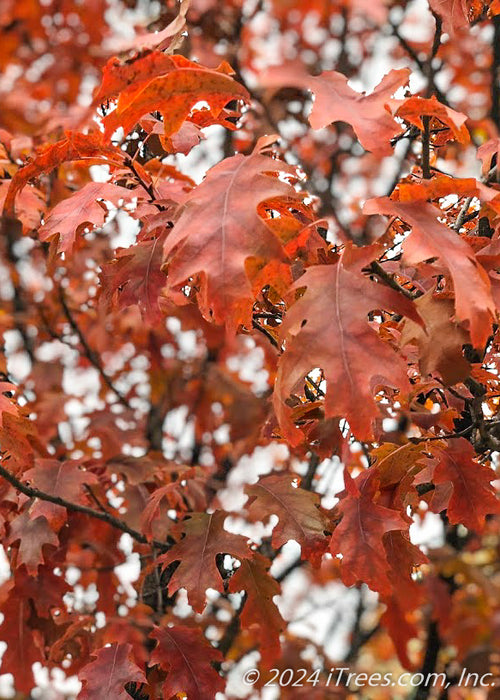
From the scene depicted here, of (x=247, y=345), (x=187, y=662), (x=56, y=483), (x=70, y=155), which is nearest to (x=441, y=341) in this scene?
(x=70, y=155)

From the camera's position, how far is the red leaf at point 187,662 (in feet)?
5.23

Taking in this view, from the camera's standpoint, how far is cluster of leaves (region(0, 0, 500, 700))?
1.04 meters

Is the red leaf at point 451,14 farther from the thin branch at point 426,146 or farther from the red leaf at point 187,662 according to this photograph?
the red leaf at point 187,662

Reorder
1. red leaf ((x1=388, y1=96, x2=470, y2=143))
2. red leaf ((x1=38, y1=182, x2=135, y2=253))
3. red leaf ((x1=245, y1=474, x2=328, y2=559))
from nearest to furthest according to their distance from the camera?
red leaf ((x1=388, y1=96, x2=470, y2=143)), red leaf ((x1=38, y1=182, x2=135, y2=253)), red leaf ((x1=245, y1=474, x2=328, y2=559))

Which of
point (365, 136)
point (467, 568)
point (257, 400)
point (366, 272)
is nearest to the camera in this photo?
point (365, 136)

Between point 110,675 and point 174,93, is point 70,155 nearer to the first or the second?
point 174,93

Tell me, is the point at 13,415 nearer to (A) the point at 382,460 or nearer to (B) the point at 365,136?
(A) the point at 382,460

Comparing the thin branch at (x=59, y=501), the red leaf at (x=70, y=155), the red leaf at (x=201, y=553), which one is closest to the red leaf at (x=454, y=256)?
the red leaf at (x=70, y=155)

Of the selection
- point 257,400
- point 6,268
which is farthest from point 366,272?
point 6,268

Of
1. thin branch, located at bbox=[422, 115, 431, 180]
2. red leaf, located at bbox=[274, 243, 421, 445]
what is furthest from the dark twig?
red leaf, located at bbox=[274, 243, 421, 445]

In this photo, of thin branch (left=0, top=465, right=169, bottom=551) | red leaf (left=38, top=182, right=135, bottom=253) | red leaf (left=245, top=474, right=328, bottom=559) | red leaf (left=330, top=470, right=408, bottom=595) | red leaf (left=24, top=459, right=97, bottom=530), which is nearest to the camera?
red leaf (left=330, top=470, right=408, bottom=595)

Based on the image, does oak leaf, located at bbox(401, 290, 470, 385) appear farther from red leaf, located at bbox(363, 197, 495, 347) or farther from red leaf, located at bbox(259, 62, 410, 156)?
red leaf, located at bbox(259, 62, 410, 156)

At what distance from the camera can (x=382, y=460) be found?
1.33 meters

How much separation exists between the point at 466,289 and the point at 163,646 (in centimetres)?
111
